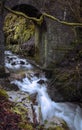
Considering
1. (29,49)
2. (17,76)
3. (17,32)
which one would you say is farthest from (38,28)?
(17,32)

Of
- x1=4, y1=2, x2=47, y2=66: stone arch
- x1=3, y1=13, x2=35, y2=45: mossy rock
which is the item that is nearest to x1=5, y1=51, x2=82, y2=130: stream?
x1=4, y1=2, x2=47, y2=66: stone arch

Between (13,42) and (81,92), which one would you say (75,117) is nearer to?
(81,92)

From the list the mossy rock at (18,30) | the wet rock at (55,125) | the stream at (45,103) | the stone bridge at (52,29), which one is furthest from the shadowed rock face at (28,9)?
the wet rock at (55,125)

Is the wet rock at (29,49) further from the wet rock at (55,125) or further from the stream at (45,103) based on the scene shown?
the wet rock at (55,125)

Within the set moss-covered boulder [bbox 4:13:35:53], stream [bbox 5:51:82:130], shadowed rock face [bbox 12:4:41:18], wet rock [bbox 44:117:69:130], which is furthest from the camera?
moss-covered boulder [bbox 4:13:35:53]

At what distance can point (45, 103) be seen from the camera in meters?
9.78

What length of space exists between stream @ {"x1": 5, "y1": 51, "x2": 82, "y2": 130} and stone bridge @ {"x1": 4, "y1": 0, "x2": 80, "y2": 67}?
113 centimetres

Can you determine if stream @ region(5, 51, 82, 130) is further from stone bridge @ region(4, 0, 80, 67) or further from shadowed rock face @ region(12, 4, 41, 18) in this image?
shadowed rock face @ region(12, 4, 41, 18)

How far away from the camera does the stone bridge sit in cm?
1202

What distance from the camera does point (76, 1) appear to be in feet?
40.2

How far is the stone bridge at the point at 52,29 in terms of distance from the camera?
39.4ft

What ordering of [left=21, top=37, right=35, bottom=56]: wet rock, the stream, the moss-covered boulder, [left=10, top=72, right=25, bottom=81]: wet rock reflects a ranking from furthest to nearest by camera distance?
the moss-covered boulder
[left=21, top=37, right=35, bottom=56]: wet rock
[left=10, top=72, right=25, bottom=81]: wet rock
the stream

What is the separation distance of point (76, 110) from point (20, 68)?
4732mm

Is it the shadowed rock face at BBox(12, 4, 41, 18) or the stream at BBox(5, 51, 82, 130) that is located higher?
the shadowed rock face at BBox(12, 4, 41, 18)
